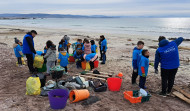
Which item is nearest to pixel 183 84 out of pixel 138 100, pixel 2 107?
pixel 138 100

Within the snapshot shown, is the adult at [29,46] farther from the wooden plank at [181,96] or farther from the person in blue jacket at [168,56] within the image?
the wooden plank at [181,96]

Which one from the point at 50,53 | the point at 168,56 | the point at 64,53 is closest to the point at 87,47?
the point at 64,53

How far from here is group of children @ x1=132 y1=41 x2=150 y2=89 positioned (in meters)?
5.17

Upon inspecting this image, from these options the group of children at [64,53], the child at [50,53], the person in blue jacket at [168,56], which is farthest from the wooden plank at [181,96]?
the child at [50,53]

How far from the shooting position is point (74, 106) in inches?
172

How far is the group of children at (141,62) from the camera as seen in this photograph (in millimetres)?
5172

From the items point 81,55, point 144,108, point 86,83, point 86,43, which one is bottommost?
point 144,108

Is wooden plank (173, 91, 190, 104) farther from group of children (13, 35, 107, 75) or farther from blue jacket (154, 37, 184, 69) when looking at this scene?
group of children (13, 35, 107, 75)

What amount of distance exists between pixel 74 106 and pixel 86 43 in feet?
13.7

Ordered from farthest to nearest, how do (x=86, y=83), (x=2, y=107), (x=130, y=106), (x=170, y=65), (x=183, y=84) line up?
(x=183, y=84)
(x=86, y=83)
(x=170, y=65)
(x=130, y=106)
(x=2, y=107)

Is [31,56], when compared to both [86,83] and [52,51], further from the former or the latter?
[86,83]

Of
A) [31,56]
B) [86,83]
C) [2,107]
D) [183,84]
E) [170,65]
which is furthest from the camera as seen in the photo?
[31,56]

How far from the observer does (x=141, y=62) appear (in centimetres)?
523

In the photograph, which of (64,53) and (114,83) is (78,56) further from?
(114,83)
